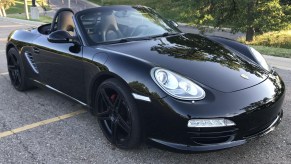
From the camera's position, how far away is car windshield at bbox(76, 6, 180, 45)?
3969 millimetres

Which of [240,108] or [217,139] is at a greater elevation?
[240,108]

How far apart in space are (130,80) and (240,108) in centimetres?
98

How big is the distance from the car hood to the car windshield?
0.25 metres

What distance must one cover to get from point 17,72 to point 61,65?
160 centimetres

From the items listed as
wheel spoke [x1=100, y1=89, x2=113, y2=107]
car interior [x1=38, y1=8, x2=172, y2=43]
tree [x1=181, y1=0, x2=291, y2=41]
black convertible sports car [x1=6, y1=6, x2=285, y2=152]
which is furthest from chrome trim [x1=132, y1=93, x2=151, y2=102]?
tree [x1=181, y1=0, x2=291, y2=41]

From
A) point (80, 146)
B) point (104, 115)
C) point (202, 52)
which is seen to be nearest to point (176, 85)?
point (202, 52)

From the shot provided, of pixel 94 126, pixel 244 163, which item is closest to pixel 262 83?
pixel 244 163

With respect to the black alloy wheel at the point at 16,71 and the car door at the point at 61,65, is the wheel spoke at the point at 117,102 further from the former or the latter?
the black alloy wheel at the point at 16,71

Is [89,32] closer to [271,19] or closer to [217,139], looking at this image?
[217,139]

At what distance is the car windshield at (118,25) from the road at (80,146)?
103 cm

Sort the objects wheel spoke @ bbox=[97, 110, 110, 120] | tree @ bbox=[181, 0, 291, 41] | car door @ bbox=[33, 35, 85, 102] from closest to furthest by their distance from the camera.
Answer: wheel spoke @ bbox=[97, 110, 110, 120] < car door @ bbox=[33, 35, 85, 102] < tree @ bbox=[181, 0, 291, 41]

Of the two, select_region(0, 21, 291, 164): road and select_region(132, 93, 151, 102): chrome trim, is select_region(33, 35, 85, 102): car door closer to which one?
select_region(0, 21, 291, 164): road

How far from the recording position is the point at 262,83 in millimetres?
3223

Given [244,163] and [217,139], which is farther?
[244,163]
